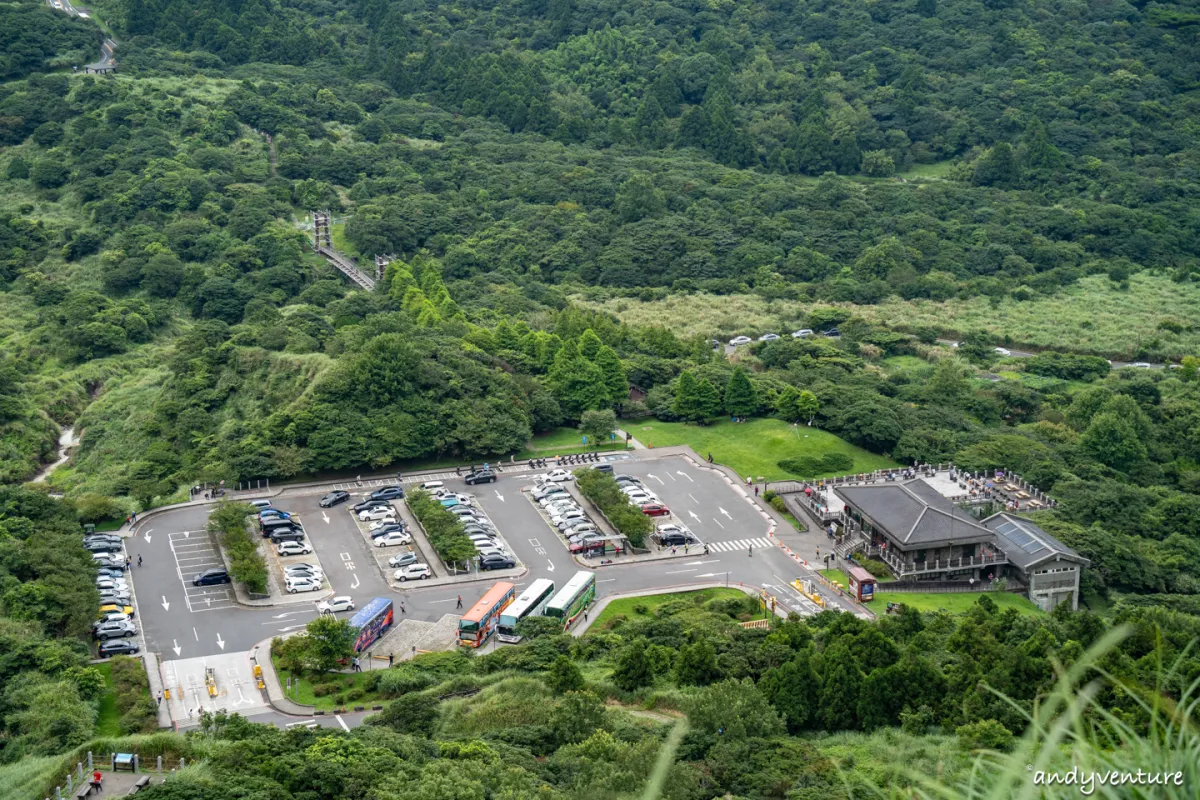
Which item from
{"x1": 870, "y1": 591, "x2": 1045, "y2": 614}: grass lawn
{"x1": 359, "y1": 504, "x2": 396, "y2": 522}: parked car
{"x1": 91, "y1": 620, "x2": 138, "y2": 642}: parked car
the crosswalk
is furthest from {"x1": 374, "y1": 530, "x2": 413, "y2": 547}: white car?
{"x1": 870, "y1": 591, "x2": 1045, "y2": 614}: grass lawn

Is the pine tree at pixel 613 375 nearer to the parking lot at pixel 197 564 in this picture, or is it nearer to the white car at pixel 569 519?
the white car at pixel 569 519

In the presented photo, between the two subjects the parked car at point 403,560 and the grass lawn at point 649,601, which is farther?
the parked car at point 403,560

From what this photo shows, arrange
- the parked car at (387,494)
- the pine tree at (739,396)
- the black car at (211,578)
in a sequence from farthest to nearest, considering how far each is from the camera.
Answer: the pine tree at (739,396) → the parked car at (387,494) → the black car at (211,578)

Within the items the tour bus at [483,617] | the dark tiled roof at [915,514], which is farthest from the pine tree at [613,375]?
the tour bus at [483,617]

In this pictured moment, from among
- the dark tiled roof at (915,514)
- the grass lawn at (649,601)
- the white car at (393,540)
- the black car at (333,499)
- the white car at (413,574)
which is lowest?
A: the black car at (333,499)

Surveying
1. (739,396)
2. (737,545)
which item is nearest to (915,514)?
(737,545)

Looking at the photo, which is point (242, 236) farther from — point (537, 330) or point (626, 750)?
point (626, 750)

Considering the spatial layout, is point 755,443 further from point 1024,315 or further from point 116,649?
point 1024,315
